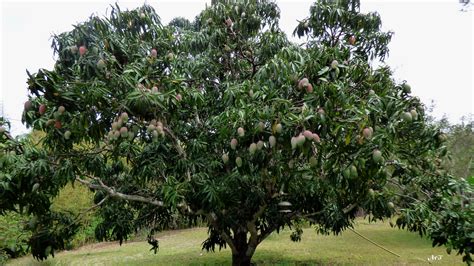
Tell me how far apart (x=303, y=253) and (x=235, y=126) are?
618 centimetres

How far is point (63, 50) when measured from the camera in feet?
9.95

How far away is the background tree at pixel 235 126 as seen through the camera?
104 inches

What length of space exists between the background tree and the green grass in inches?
113

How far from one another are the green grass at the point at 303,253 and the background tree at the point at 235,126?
2.87m

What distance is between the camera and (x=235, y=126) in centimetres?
270

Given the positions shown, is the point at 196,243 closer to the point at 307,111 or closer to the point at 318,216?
the point at 318,216
